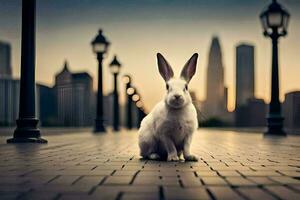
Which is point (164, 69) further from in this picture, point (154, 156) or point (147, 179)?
point (147, 179)

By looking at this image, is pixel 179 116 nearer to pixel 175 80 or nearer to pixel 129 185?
pixel 175 80

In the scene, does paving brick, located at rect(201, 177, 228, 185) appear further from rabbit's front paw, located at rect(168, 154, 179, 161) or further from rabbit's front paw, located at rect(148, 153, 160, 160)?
rabbit's front paw, located at rect(148, 153, 160, 160)

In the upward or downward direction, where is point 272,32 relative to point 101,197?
upward

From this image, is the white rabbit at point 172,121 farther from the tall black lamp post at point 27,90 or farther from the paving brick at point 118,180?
the tall black lamp post at point 27,90

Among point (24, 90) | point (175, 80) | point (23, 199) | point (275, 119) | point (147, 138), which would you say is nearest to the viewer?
point (23, 199)

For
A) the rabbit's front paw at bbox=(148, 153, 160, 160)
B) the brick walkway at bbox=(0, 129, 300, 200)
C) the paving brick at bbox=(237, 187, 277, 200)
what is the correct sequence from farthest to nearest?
→ the rabbit's front paw at bbox=(148, 153, 160, 160) < the brick walkway at bbox=(0, 129, 300, 200) < the paving brick at bbox=(237, 187, 277, 200)

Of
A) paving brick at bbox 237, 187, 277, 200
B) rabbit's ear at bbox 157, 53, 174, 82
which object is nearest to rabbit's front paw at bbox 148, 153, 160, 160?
rabbit's ear at bbox 157, 53, 174, 82

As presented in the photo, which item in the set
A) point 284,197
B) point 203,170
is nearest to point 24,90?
point 203,170

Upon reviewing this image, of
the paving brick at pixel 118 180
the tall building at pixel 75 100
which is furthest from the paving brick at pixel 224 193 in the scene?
the tall building at pixel 75 100
